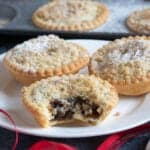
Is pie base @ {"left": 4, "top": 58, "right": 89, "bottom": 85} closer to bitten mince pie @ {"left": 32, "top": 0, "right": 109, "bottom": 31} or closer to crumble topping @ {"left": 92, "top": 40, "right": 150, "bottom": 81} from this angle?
crumble topping @ {"left": 92, "top": 40, "right": 150, "bottom": 81}

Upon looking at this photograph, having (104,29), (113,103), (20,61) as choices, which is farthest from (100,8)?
(113,103)

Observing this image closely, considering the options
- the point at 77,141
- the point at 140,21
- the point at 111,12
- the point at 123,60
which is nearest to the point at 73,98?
the point at 77,141

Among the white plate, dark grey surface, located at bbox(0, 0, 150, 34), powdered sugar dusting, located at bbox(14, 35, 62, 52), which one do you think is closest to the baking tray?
dark grey surface, located at bbox(0, 0, 150, 34)

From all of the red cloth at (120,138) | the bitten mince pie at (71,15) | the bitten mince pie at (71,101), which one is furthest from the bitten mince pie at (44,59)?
the bitten mince pie at (71,15)

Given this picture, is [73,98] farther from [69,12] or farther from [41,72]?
[69,12]

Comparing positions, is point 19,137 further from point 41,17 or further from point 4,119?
point 41,17

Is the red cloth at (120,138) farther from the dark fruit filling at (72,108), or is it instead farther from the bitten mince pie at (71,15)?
the bitten mince pie at (71,15)
